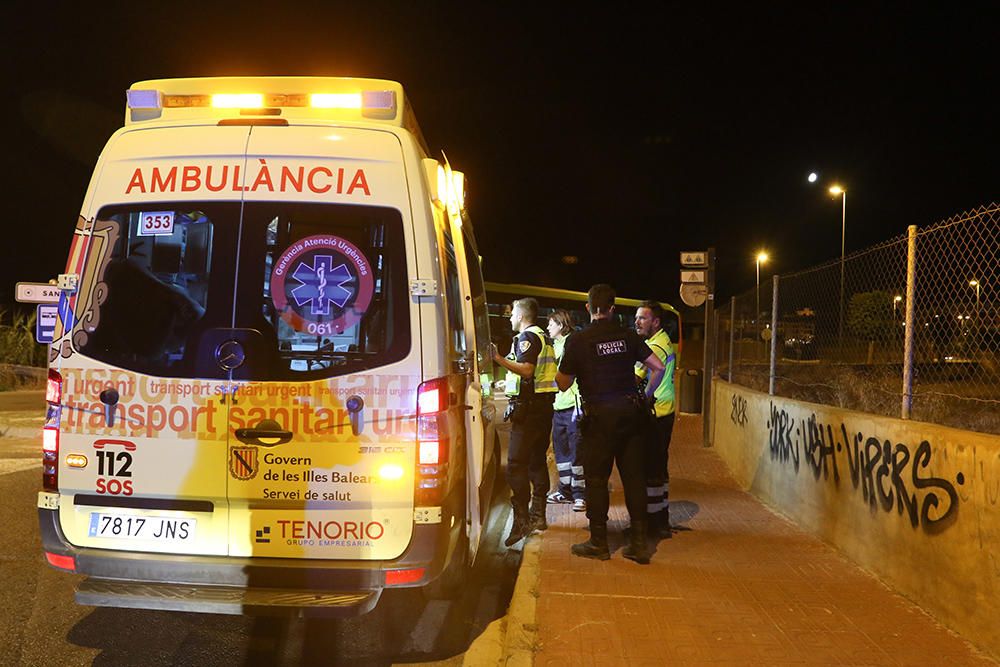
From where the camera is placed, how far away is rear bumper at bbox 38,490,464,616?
3.61m

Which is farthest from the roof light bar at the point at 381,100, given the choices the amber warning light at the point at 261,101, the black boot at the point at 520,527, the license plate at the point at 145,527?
the black boot at the point at 520,527

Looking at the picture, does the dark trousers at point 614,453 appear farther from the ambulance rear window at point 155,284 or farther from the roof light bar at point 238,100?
the roof light bar at point 238,100

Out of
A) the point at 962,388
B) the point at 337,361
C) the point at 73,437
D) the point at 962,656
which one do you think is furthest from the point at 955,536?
the point at 73,437

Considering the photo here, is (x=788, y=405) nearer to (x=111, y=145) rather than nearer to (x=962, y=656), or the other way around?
(x=962, y=656)

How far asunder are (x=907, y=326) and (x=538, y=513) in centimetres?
306

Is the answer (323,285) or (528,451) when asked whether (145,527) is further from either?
(528,451)

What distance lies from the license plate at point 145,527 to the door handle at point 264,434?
454mm

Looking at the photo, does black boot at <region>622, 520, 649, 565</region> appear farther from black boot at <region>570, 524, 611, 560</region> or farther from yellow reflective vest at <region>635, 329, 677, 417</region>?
yellow reflective vest at <region>635, 329, 677, 417</region>

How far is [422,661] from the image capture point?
427 cm

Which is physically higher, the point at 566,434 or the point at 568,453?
the point at 566,434

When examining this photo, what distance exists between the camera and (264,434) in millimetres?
3758

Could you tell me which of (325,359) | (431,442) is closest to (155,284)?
(325,359)

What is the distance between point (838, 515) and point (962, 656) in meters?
1.92

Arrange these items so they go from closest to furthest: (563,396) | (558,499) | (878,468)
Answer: (878,468), (563,396), (558,499)
